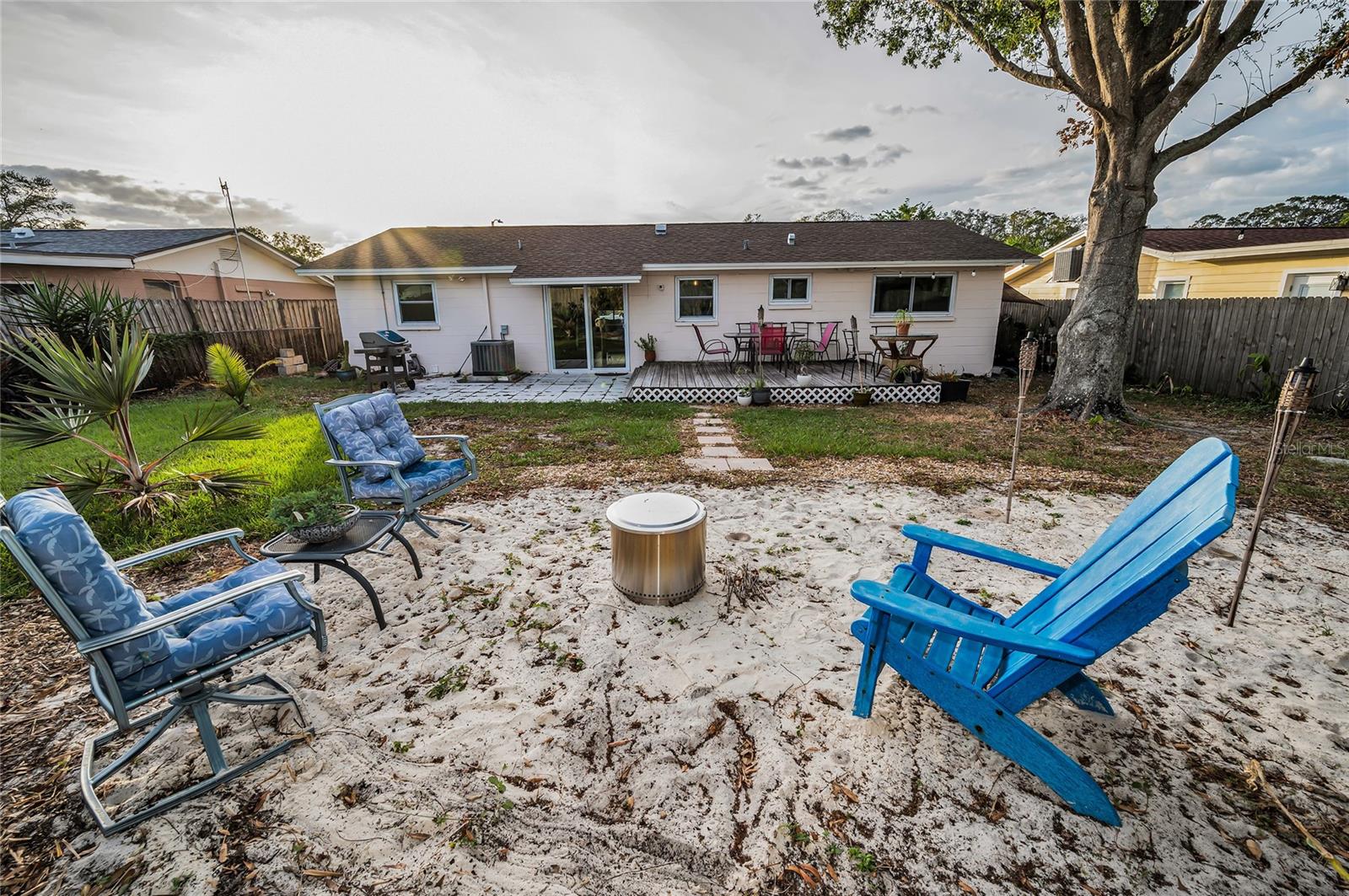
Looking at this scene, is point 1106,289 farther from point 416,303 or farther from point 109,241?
point 109,241

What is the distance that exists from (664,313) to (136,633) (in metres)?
12.2

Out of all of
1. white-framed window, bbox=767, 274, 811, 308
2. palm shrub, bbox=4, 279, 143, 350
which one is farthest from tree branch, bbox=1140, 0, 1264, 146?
palm shrub, bbox=4, 279, 143, 350

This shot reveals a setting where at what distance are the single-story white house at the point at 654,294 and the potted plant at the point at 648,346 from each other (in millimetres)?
158

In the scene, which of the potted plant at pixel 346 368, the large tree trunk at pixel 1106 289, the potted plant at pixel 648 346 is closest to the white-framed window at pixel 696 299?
the potted plant at pixel 648 346

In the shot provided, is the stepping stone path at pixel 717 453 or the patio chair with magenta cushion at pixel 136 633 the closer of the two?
the patio chair with magenta cushion at pixel 136 633

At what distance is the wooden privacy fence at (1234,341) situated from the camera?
26.9 ft

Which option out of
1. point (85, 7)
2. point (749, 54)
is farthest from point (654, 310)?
point (85, 7)

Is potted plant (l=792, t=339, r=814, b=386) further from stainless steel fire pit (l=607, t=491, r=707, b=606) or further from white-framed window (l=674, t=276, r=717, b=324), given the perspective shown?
stainless steel fire pit (l=607, t=491, r=707, b=606)

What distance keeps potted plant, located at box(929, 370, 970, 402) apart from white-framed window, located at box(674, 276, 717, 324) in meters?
5.63

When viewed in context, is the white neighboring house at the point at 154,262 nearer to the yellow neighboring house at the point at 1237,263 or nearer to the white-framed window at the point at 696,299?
the white-framed window at the point at 696,299

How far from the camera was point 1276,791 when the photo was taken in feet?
6.39

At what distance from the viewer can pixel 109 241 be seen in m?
14.9

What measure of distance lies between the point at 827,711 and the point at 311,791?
2.17 metres

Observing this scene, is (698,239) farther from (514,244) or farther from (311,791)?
(311,791)
